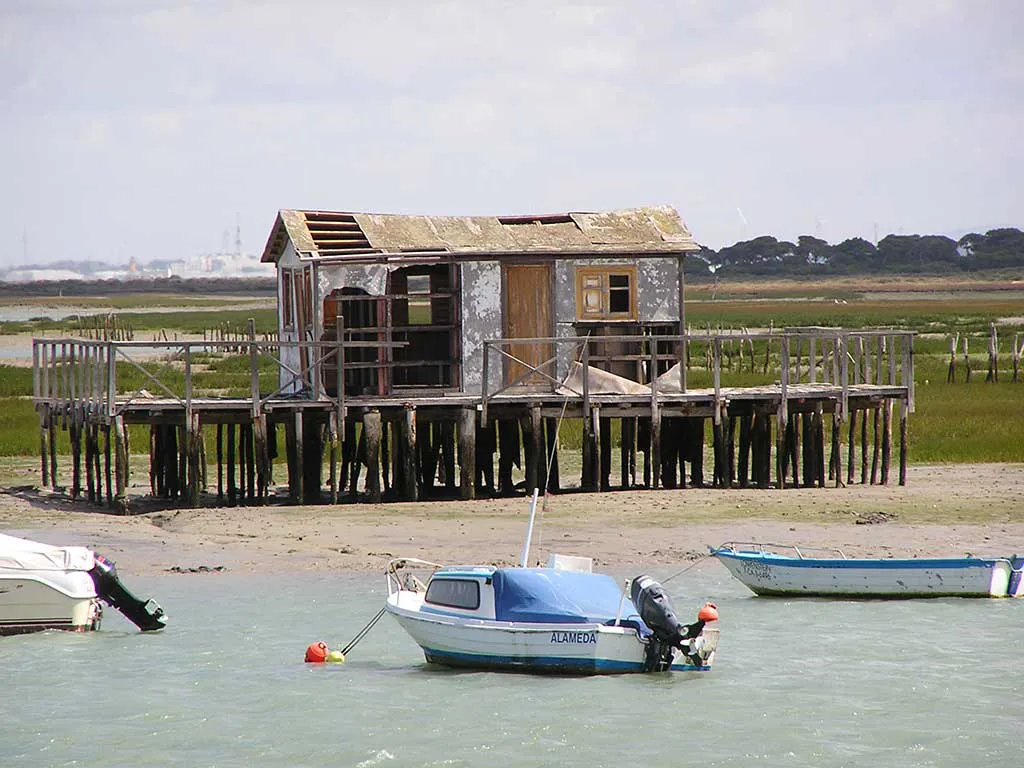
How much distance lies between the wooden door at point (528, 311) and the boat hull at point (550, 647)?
14.3 meters

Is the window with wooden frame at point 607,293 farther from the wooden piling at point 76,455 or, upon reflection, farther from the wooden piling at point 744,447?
the wooden piling at point 76,455

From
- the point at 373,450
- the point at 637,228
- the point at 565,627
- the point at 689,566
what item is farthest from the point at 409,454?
the point at 565,627

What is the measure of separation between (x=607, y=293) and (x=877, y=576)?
11.7 m

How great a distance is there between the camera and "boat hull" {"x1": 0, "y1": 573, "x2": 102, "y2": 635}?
2202cm

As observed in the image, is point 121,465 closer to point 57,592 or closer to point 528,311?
point 528,311

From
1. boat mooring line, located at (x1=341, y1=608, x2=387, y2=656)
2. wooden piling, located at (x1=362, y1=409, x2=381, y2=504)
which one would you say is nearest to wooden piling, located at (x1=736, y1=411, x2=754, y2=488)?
wooden piling, located at (x1=362, y1=409, x2=381, y2=504)

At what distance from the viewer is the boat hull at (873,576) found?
24.1 meters

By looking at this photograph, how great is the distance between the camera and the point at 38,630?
878 inches

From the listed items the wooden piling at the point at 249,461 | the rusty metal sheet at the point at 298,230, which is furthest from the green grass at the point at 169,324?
the rusty metal sheet at the point at 298,230

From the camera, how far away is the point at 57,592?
22.2 m

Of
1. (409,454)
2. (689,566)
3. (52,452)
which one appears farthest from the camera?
(52,452)

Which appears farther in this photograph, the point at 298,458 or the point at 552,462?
the point at 552,462

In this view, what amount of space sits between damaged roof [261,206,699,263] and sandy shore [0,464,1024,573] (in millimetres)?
4995

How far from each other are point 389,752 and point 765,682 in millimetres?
4830
